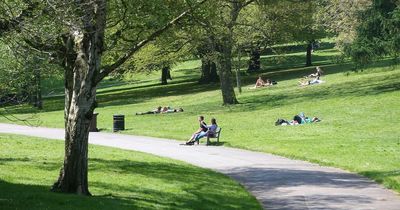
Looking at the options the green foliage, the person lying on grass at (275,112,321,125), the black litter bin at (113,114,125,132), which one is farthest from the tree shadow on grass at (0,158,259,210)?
the green foliage

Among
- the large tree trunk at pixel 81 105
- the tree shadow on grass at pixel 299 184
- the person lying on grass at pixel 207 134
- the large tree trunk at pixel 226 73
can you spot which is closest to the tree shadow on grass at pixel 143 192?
the large tree trunk at pixel 81 105

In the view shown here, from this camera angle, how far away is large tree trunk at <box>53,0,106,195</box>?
Answer: 12.4 metres

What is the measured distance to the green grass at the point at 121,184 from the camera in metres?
11.6

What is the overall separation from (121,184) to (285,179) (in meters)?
4.39

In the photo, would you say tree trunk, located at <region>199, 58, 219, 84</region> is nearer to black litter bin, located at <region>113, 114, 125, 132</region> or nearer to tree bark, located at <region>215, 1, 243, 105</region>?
tree bark, located at <region>215, 1, 243, 105</region>

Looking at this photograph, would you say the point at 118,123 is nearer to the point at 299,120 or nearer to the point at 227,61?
the point at 299,120

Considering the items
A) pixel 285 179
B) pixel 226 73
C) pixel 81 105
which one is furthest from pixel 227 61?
pixel 81 105

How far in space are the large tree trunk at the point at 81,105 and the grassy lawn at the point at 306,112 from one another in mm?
7074

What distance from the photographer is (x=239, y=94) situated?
4619 cm

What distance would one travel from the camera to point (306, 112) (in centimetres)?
3231

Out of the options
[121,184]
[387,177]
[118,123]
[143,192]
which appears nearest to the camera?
[143,192]

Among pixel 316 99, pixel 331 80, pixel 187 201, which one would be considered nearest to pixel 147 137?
pixel 316 99

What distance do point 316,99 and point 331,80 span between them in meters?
9.84

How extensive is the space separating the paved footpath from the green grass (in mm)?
697
